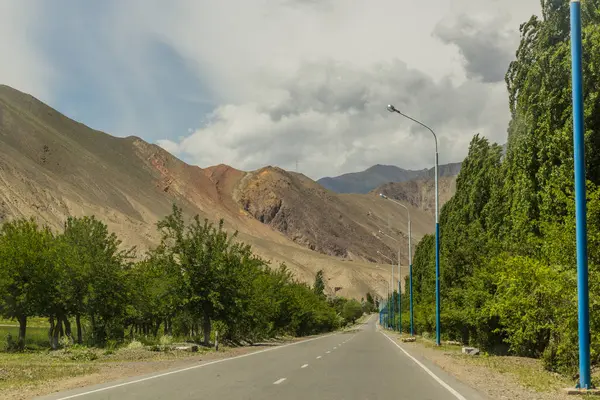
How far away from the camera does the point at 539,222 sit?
83.1ft

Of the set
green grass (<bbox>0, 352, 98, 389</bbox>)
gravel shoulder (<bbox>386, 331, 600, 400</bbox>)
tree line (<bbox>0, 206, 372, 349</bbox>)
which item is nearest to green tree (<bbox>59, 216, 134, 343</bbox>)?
tree line (<bbox>0, 206, 372, 349</bbox>)

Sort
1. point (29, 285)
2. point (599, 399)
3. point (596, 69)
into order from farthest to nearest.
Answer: point (29, 285) < point (596, 69) < point (599, 399)

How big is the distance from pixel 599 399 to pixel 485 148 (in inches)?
1502

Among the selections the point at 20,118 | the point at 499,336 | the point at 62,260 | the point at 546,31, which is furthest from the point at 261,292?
the point at 20,118

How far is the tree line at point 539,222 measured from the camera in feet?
59.0

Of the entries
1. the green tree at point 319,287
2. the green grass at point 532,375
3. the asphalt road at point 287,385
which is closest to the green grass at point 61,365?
the asphalt road at point 287,385

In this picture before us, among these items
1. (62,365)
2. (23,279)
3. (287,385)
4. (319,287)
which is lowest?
(62,365)

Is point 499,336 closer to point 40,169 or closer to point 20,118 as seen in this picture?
point 40,169

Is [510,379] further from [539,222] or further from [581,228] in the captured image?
[539,222]

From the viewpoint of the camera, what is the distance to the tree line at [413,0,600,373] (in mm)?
17969

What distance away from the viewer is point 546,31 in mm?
29562

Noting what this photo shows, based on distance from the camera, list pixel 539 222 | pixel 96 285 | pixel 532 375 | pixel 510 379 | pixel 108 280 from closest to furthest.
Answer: pixel 510 379
pixel 532 375
pixel 539 222
pixel 96 285
pixel 108 280

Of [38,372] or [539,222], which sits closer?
[38,372]

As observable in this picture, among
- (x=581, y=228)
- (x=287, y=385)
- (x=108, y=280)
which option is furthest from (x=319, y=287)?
(x=581, y=228)
